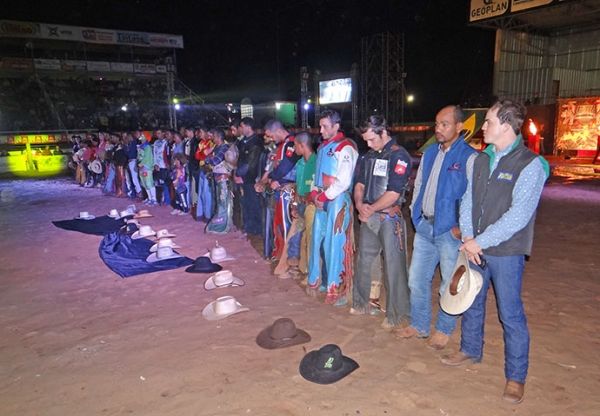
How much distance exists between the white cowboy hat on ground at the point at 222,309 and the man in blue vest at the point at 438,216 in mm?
1716

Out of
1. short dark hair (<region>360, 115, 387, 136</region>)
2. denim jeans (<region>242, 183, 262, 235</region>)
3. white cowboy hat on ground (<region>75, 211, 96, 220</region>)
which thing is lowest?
white cowboy hat on ground (<region>75, 211, 96, 220</region>)

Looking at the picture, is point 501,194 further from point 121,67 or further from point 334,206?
point 121,67

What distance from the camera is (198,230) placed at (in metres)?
8.39

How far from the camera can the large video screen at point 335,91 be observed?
1180 inches

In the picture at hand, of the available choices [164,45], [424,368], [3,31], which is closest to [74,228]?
[424,368]

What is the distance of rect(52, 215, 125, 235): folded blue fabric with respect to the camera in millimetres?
8445

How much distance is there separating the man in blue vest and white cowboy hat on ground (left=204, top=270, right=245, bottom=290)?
2285 millimetres

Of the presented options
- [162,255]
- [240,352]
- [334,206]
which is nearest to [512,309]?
[334,206]

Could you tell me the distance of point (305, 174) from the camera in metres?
5.30

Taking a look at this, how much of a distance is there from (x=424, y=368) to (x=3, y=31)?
1502 inches

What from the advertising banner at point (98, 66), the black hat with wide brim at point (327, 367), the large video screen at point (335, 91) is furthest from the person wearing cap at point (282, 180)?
the advertising banner at point (98, 66)

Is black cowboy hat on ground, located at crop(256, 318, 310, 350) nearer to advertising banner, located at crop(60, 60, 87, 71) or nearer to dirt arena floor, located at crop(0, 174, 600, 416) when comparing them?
dirt arena floor, located at crop(0, 174, 600, 416)

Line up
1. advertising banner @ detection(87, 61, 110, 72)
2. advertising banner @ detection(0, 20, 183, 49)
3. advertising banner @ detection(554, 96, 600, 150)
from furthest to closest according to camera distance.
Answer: advertising banner @ detection(87, 61, 110, 72) → advertising banner @ detection(0, 20, 183, 49) → advertising banner @ detection(554, 96, 600, 150)

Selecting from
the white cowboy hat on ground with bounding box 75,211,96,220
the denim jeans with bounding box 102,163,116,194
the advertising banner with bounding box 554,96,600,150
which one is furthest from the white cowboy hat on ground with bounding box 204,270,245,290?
the advertising banner with bounding box 554,96,600,150
